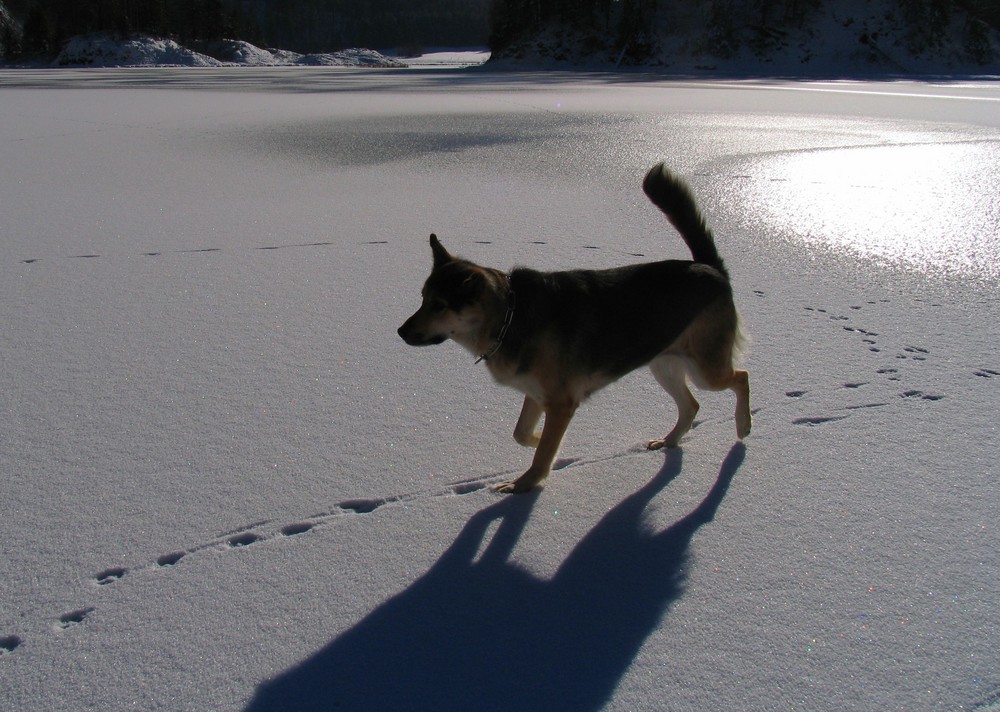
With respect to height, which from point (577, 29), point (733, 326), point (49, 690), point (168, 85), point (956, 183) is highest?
point (577, 29)

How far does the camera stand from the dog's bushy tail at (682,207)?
285 cm

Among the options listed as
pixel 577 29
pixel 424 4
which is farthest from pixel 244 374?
pixel 424 4

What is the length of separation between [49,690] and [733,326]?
2.37 m

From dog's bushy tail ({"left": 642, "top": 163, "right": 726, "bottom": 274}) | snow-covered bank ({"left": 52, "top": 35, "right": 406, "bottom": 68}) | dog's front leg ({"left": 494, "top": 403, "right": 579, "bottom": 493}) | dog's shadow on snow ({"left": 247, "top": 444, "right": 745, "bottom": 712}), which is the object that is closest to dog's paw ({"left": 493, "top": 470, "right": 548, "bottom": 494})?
dog's front leg ({"left": 494, "top": 403, "right": 579, "bottom": 493})

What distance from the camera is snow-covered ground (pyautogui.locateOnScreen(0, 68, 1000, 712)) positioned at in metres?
1.70

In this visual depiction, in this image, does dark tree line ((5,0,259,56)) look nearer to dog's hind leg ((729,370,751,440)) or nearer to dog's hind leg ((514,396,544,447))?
dog's hind leg ((514,396,544,447))

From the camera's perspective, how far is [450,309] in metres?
2.39

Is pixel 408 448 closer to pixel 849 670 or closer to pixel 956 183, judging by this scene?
pixel 849 670

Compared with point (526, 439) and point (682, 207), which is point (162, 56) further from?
point (526, 439)

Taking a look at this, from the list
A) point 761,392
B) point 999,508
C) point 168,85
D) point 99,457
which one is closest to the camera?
point 999,508

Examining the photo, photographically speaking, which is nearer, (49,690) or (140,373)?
(49,690)

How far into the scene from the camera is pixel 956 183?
245 inches

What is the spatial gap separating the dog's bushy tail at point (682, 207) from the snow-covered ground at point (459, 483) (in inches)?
23.3

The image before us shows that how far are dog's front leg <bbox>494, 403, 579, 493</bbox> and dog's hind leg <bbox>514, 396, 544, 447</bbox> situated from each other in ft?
0.30
